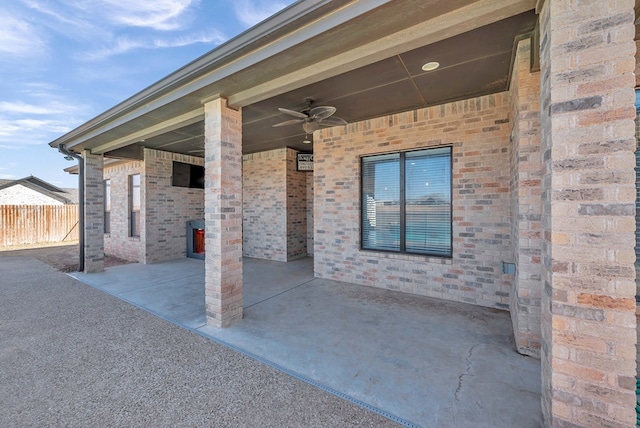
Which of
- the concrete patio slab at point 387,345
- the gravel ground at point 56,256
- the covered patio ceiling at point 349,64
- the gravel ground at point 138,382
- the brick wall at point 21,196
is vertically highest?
the covered patio ceiling at point 349,64

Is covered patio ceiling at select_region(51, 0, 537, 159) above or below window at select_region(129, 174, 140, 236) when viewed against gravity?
above

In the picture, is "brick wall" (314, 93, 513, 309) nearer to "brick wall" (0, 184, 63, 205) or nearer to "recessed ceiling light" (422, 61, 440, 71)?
"recessed ceiling light" (422, 61, 440, 71)

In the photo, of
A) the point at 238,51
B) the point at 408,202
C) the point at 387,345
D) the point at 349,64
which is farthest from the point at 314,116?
the point at 387,345

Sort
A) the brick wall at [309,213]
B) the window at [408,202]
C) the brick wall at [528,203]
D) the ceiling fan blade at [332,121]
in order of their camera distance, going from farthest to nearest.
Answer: the brick wall at [309,213] < the window at [408,202] < the ceiling fan blade at [332,121] < the brick wall at [528,203]

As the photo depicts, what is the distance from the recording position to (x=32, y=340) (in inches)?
128

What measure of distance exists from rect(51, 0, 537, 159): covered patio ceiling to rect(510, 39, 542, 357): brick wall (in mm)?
474

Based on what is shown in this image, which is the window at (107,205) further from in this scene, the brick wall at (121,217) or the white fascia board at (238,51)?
the white fascia board at (238,51)

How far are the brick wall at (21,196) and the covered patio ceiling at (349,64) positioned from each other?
19332 mm

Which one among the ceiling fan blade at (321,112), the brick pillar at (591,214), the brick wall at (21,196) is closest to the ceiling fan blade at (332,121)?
the ceiling fan blade at (321,112)

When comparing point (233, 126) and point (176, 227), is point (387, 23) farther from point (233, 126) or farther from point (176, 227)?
point (176, 227)

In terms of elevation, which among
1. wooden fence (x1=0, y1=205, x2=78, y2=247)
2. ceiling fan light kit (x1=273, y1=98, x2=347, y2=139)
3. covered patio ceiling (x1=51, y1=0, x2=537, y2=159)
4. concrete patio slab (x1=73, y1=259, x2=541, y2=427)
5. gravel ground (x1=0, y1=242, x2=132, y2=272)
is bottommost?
concrete patio slab (x1=73, y1=259, x2=541, y2=427)

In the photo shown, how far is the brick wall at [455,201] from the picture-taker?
4.12 metres

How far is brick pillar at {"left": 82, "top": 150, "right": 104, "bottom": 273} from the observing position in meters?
6.45

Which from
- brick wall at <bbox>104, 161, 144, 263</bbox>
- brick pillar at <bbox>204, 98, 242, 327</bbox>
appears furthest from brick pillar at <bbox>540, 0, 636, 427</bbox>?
brick wall at <bbox>104, 161, 144, 263</bbox>
